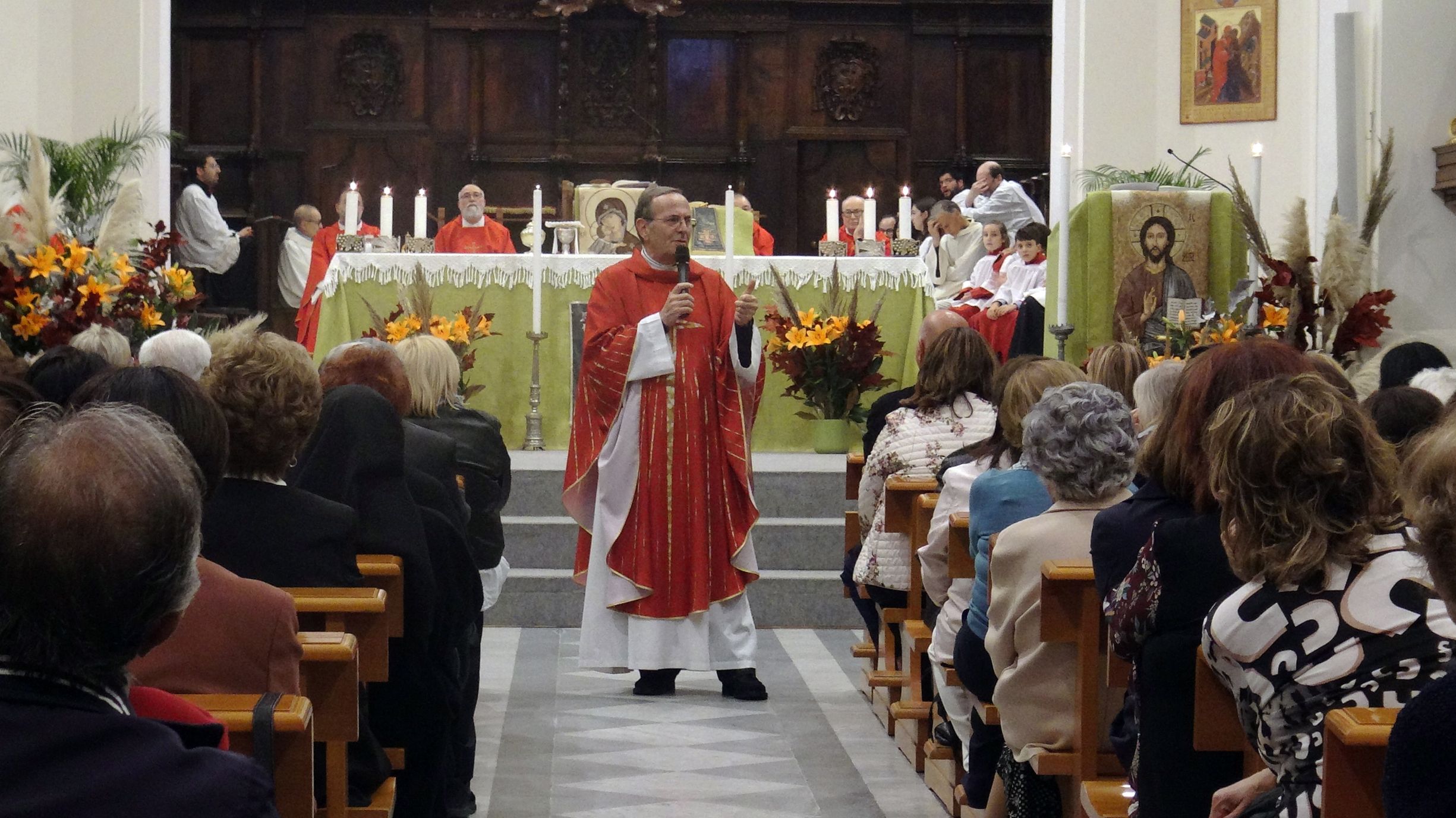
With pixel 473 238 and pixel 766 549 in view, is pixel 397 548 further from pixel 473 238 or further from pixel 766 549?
pixel 473 238

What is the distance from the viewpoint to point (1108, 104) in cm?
1074

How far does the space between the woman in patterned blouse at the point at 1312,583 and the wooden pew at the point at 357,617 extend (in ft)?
4.62

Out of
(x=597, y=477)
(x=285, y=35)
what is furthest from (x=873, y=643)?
(x=285, y=35)

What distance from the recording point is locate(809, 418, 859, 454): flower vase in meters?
9.45

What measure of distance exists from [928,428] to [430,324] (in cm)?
414

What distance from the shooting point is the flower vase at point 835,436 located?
372 inches

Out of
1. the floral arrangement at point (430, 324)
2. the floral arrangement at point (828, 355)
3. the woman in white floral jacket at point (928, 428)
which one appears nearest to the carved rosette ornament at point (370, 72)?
the floral arrangement at point (430, 324)

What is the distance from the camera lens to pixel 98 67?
1135 cm

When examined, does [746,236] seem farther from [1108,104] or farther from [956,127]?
[956,127]

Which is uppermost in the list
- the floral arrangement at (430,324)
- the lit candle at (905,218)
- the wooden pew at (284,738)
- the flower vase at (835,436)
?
the lit candle at (905,218)

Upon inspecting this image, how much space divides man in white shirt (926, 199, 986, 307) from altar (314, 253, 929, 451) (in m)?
2.02

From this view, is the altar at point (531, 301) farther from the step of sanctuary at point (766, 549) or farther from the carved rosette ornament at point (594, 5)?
the carved rosette ornament at point (594, 5)

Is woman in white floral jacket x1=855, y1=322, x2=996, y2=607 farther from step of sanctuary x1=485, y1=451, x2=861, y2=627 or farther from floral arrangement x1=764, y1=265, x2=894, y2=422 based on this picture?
floral arrangement x1=764, y1=265, x2=894, y2=422

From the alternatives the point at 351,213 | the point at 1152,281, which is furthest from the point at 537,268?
the point at 1152,281
